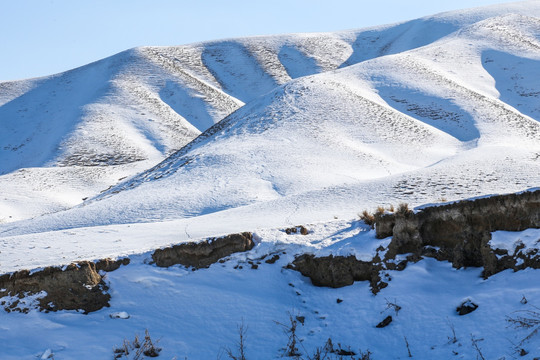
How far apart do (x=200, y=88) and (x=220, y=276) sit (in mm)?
60382

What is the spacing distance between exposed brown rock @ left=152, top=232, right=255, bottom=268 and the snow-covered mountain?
0.20m

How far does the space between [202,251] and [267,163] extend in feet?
56.5

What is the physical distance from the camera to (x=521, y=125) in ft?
110

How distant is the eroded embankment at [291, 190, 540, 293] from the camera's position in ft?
24.4

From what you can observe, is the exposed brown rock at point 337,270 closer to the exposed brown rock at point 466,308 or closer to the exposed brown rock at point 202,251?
the exposed brown rock at point 202,251

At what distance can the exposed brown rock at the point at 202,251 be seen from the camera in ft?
26.9

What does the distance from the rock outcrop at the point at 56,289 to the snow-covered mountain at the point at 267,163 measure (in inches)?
9.7

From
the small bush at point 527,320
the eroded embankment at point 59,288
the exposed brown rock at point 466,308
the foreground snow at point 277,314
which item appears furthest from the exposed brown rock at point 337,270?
the eroded embankment at point 59,288

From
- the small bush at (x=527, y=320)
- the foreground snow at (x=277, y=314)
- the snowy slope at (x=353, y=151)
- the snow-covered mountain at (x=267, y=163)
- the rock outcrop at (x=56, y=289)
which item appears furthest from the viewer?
the snowy slope at (x=353, y=151)

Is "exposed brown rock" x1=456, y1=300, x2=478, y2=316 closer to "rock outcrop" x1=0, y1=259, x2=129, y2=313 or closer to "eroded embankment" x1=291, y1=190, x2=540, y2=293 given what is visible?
"eroded embankment" x1=291, y1=190, x2=540, y2=293

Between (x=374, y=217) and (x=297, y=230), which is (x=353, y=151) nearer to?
(x=374, y=217)

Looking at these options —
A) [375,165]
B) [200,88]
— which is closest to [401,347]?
[375,165]

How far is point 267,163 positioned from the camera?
2541cm

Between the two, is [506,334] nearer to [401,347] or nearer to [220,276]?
[401,347]
